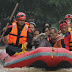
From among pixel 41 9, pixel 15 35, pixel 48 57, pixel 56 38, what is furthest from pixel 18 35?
pixel 41 9

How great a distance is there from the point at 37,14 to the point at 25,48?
1001cm

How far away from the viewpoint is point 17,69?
5.18 meters

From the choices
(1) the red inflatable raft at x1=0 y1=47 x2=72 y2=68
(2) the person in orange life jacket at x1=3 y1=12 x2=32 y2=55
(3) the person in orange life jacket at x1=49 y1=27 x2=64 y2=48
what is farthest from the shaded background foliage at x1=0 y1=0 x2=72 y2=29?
(1) the red inflatable raft at x1=0 y1=47 x2=72 y2=68

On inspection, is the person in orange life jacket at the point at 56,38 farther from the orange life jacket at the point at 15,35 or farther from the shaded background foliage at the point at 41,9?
the shaded background foliage at the point at 41,9

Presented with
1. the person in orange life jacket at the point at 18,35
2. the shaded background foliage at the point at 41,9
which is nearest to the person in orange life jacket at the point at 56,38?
the person in orange life jacket at the point at 18,35

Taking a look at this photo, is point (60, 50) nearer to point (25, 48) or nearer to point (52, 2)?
point (25, 48)

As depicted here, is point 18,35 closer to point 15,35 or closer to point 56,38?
point 15,35

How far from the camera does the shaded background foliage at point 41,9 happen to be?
1509 cm

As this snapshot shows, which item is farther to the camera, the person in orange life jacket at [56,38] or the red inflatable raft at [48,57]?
the person in orange life jacket at [56,38]

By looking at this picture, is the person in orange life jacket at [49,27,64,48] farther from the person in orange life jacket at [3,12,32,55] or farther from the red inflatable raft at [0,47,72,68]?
the person in orange life jacket at [3,12,32,55]

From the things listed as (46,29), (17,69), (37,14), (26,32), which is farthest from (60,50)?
(37,14)

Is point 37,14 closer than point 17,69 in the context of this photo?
No

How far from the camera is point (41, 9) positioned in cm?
1617

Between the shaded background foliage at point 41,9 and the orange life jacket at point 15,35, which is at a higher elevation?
the shaded background foliage at point 41,9
